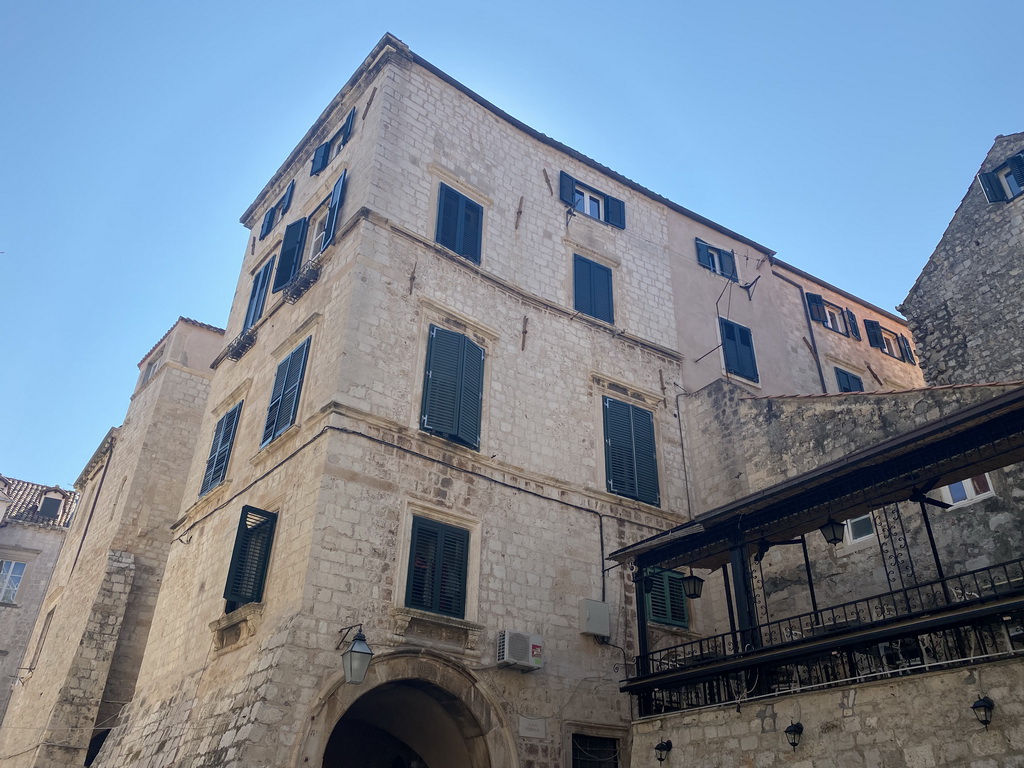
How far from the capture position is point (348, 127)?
58.1 feet

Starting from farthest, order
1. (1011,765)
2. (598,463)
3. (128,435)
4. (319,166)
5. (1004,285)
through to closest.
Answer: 1. (128,435)
2. (319,166)
3. (1004,285)
4. (598,463)
5. (1011,765)

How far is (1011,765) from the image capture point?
289 inches

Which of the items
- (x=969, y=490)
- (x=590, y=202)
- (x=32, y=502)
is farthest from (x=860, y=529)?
(x=32, y=502)

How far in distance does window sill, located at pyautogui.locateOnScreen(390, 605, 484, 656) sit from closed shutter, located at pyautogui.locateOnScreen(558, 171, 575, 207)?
410 inches

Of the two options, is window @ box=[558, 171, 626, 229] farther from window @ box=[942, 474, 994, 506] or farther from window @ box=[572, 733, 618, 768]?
window @ box=[572, 733, 618, 768]

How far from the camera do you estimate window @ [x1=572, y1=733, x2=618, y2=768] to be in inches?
506

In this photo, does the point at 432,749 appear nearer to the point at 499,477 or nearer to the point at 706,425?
the point at 499,477

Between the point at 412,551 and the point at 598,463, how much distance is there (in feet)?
15.3

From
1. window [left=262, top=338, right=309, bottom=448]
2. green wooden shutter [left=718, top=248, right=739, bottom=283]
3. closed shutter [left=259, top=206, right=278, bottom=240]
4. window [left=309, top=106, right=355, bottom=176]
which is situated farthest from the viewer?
green wooden shutter [left=718, top=248, right=739, bottom=283]

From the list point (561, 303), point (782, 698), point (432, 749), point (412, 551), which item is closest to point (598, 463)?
point (561, 303)

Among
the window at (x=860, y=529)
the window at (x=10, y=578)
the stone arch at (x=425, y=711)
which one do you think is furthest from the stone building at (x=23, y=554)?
the window at (x=860, y=529)

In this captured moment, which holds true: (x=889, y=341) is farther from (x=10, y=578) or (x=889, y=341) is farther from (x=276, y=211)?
(x=10, y=578)

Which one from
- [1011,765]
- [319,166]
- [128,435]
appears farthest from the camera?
[128,435]

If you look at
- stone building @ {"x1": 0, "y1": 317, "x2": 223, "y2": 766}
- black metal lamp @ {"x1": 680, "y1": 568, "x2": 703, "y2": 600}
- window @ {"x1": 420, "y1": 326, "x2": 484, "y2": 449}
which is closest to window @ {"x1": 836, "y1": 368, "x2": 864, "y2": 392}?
window @ {"x1": 420, "y1": 326, "x2": 484, "y2": 449}
